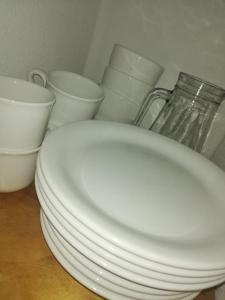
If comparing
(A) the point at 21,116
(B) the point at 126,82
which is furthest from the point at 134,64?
(A) the point at 21,116

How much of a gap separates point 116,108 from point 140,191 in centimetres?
34

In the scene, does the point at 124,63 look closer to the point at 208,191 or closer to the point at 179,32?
the point at 179,32

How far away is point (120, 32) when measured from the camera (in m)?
0.74

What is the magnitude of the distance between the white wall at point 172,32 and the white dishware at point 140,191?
33 cm

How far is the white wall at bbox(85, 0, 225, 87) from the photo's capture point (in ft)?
2.11

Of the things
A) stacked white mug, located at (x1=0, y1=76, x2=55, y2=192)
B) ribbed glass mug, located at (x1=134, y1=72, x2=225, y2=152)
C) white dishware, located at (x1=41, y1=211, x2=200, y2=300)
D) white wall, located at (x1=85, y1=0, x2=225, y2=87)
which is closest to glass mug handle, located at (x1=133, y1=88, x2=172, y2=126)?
ribbed glass mug, located at (x1=134, y1=72, x2=225, y2=152)

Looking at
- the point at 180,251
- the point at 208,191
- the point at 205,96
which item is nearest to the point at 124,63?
the point at 205,96

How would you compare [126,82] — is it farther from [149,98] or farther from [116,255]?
[116,255]

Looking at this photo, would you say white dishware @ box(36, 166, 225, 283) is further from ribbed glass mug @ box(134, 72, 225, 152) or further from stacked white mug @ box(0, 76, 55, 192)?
ribbed glass mug @ box(134, 72, 225, 152)

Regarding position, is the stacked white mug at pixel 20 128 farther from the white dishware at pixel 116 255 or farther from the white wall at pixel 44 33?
the white dishware at pixel 116 255

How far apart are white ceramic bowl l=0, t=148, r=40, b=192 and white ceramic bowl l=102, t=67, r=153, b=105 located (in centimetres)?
26

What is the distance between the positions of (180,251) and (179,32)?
58 cm

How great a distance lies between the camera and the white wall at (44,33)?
1.50ft

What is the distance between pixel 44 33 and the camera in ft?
1.80
